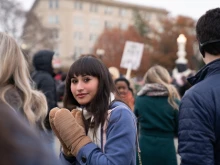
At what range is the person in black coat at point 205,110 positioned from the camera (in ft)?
7.15

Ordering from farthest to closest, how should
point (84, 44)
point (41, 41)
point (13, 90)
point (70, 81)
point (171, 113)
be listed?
1. point (84, 44)
2. point (41, 41)
3. point (171, 113)
4. point (70, 81)
5. point (13, 90)

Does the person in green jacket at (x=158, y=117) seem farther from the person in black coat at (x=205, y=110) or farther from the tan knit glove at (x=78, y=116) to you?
the person in black coat at (x=205, y=110)

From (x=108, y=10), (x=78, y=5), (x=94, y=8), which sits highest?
(x=78, y=5)

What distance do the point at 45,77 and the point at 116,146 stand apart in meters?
3.07

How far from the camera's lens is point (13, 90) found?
8.36ft

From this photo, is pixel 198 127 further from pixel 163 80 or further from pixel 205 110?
pixel 163 80

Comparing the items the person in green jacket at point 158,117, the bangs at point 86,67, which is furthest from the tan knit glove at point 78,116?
the person in green jacket at point 158,117

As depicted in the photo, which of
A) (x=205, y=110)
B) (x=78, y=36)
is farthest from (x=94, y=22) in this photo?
(x=205, y=110)

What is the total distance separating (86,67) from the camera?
104 inches

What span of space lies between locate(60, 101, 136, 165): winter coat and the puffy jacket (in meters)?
0.33

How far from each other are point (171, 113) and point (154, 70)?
0.69 m

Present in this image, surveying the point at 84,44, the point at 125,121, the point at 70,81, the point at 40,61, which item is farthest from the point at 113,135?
the point at 84,44

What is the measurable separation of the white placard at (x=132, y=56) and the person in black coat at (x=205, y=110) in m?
7.60

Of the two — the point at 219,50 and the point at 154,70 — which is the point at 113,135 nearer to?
the point at 219,50
